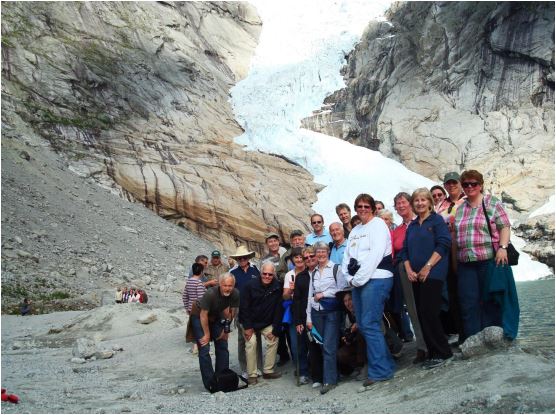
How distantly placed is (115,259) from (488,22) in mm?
35092

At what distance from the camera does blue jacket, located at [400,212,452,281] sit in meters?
5.55

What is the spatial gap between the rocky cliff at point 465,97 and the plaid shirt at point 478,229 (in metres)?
34.6

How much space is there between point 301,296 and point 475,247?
2.34m

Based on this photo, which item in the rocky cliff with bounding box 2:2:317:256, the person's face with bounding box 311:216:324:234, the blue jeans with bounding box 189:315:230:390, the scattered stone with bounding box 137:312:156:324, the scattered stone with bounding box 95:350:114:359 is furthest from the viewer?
the rocky cliff with bounding box 2:2:317:256

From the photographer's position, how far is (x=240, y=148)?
120 ft

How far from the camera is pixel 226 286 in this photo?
272 inches

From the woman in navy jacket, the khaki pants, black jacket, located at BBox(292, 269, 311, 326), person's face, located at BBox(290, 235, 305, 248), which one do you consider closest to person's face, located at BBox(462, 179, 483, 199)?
the woman in navy jacket

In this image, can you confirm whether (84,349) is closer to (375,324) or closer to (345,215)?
(345,215)

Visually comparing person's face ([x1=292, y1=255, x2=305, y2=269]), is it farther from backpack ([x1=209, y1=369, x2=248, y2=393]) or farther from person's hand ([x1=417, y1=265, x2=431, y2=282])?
person's hand ([x1=417, y1=265, x2=431, y2=282])

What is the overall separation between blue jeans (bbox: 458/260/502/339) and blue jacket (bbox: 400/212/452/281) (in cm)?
31

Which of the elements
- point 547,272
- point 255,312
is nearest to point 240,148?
point 547,272

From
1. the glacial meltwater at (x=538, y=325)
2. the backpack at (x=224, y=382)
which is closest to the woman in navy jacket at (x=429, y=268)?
the glacial meltwater at (x=538, y=325)

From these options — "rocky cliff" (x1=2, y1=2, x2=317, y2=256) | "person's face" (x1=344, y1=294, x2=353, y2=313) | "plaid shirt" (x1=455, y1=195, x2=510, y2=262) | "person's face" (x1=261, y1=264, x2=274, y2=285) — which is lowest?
"person's face" (x1=344, y1=294, x2=353, y2=313)

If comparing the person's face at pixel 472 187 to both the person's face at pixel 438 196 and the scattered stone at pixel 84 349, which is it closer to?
the person's face at pixel 438 196
